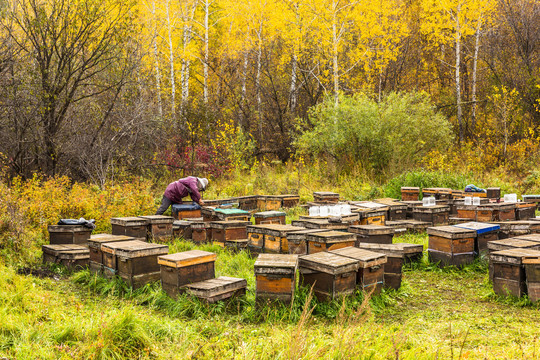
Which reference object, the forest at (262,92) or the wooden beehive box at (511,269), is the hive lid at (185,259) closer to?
the wooden beehive box at (511,269)

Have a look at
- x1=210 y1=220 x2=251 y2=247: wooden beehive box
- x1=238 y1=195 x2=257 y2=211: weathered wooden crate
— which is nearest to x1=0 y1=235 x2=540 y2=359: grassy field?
x1=210 y1=220 x2=251 y2=247: wooden beehive box

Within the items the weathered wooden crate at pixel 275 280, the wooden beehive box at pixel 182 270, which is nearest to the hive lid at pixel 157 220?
the wooden beehive box at pixel 182 270

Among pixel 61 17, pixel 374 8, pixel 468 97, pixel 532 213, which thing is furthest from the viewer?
pixel 468 97

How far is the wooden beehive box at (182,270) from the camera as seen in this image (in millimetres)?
5785

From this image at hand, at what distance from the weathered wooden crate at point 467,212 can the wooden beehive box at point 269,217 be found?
12.6 feet

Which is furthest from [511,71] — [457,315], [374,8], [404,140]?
[457,315]

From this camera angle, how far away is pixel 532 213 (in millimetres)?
10461

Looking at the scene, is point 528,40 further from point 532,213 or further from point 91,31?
point 91,31

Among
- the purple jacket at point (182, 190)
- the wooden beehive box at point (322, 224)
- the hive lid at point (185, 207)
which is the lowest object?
the wooden beehive box at point (322, 224)

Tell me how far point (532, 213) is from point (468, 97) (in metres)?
16.3

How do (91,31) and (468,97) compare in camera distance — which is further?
(468,97)

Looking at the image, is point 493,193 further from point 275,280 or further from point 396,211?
point 275,280

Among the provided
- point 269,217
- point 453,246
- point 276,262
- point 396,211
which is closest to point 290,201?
point 396,211

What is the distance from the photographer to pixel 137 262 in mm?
6332
